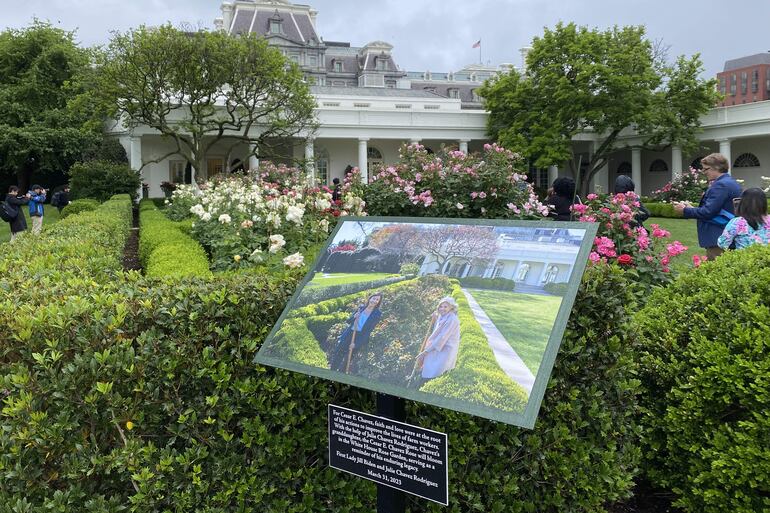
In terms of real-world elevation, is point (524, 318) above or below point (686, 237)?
above

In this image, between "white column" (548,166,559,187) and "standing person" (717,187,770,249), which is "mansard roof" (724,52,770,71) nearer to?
"white column" (548,166,559,187)

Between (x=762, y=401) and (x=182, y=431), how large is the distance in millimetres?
2370

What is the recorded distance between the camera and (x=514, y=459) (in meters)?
2.68

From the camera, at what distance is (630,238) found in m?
6.12

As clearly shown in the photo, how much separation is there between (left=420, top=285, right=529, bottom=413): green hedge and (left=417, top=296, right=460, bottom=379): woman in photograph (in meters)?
0.02

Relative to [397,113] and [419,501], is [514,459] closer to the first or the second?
[419,501]

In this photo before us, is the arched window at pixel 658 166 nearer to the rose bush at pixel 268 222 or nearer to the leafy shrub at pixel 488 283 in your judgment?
the rose bush at pixel 268 222

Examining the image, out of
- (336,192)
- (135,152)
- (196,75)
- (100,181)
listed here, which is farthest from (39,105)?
(336,192)

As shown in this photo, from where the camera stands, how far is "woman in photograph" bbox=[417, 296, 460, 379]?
1.93m

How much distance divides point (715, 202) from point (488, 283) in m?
4.56

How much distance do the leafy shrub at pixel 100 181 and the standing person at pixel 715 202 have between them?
79.4 ft

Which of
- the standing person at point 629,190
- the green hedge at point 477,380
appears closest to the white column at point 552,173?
the standing person at point 629,190

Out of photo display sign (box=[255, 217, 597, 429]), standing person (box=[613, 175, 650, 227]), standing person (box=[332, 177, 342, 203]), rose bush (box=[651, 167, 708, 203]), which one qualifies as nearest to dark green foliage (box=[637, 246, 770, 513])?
photo display sign (box=[255, 217, 597, 429])

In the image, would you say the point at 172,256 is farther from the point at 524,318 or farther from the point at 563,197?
the point at 524,318
